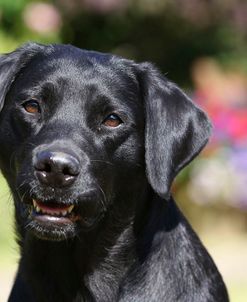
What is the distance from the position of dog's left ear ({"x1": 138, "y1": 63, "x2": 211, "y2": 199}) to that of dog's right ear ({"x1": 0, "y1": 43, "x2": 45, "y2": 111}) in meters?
0.65

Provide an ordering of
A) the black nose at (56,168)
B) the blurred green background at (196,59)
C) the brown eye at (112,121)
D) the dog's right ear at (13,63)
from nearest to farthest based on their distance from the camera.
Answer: the black nose at (56,168) → the brown eye at (112,121) → the dog's right ear at (13,63) → the blurred green background at (196,59)

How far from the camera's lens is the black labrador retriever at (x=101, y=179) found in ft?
17.6

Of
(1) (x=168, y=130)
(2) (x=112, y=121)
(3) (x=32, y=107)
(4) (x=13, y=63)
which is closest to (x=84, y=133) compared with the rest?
(2) (x=112, y=121)

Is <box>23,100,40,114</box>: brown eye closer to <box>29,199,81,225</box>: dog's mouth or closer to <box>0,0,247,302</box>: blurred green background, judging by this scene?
<box>29,199,81,225</box>: dog's mouth

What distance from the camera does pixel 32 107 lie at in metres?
5.54

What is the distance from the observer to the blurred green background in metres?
12.1

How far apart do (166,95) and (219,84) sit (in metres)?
7.88

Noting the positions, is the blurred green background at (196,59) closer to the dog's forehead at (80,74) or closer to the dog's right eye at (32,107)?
the dog's forehead at (80,74)

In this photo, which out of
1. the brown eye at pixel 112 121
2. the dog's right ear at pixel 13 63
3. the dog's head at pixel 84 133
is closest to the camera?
the dog's head at pixel 84 133

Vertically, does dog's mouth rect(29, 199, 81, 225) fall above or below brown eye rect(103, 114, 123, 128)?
below

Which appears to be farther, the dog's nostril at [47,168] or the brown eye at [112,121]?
the brown eye at [112,121]

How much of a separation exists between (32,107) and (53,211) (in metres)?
0.57

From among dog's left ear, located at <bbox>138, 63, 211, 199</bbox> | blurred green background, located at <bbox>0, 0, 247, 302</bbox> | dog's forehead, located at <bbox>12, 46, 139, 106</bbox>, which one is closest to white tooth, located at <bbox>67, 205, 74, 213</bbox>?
dog's left ear, located at <bbox>138, 63, 211, 199</bbox>

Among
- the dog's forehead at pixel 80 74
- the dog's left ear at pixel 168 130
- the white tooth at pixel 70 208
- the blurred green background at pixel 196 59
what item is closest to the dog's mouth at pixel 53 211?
the white tooth at pixel 70 208
